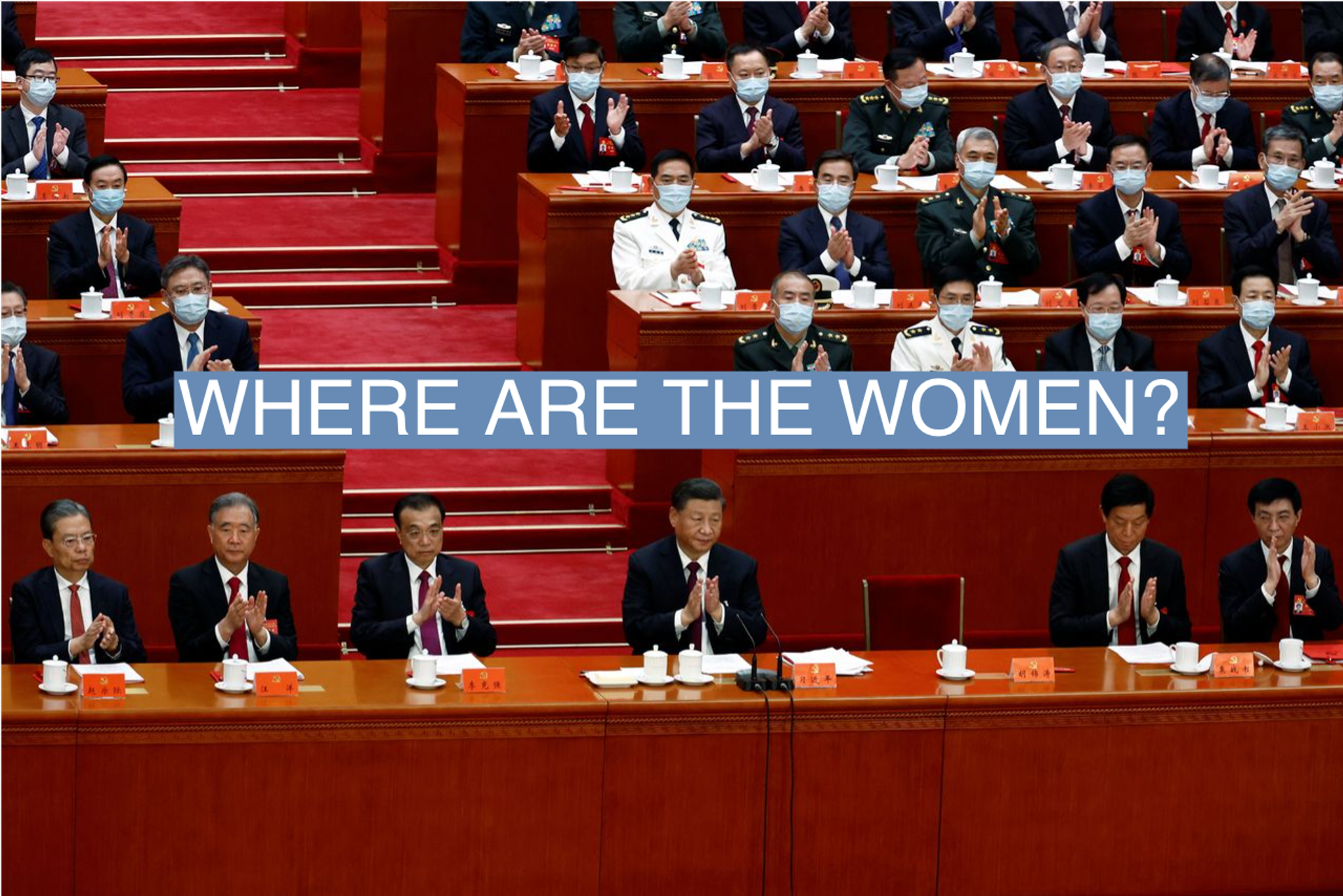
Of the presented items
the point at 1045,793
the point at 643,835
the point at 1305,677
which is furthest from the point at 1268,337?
the point at 643,835

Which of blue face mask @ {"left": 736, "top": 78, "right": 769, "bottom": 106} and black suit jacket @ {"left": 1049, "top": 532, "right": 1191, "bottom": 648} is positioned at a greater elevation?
blue face mask @ {"left": 736, "top": 78, "right": 769, "bottom": 106}

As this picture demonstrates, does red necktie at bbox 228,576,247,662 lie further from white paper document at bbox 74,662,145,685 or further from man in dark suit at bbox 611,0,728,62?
man in dark suit at bbox 611,0,728,62

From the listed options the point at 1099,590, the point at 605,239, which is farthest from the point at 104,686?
the point at 605,239

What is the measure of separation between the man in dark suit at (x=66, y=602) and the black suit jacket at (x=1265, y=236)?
4621mm

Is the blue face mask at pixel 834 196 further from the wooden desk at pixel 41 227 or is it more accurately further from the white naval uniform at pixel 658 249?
the wooden desk at pixel 41 227

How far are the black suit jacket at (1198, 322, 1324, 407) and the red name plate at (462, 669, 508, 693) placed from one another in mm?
3358

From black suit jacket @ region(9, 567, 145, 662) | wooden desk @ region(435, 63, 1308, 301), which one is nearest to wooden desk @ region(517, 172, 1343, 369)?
wooden desk @ region(435, 63, 1308, 301)

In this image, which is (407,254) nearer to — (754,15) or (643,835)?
(754,15)

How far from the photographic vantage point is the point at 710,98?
396 inches

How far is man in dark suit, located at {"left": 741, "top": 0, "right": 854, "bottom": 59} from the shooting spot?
34.8 ft

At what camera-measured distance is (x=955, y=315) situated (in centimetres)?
827

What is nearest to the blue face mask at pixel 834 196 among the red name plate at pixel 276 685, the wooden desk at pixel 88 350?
the wooden desk at pixel 88 350

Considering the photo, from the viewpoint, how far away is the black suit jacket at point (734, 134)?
9.69 meters
